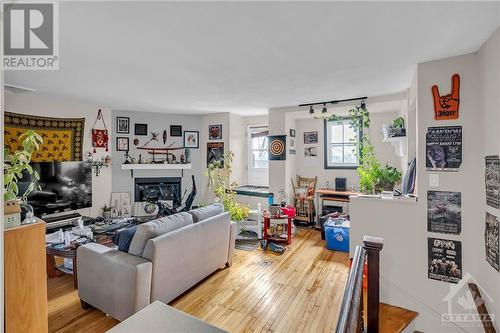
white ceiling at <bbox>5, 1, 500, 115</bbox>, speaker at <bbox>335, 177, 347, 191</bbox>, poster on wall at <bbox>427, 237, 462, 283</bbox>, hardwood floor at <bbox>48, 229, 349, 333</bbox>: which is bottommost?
hardwood floor at <bbox>48, 229, 349, 333</bbox>

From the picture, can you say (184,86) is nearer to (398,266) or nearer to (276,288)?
(276,288)

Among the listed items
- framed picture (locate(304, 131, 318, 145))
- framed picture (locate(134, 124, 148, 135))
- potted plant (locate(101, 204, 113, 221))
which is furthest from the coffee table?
framed picture (locate(304, 131, 318, 145))

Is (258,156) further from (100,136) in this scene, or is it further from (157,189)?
(100,136)

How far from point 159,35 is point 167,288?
2.25m

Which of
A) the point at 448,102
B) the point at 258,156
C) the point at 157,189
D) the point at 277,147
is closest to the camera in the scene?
the point at 448,102

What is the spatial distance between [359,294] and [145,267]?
1.74 meters

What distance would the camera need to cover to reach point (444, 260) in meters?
2.38

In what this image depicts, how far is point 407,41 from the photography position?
6.64ft

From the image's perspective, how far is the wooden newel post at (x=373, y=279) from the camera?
172 cm

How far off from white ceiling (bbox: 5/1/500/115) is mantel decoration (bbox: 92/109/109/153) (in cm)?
119

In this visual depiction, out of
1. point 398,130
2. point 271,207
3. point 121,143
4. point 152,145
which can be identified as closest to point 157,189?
point 152,145

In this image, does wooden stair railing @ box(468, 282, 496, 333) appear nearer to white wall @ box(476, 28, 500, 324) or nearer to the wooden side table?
white wall @ box(476, 28, 500, 324)

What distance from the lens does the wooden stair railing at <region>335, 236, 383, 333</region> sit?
94 cm

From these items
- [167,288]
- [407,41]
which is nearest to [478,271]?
[407,41]
